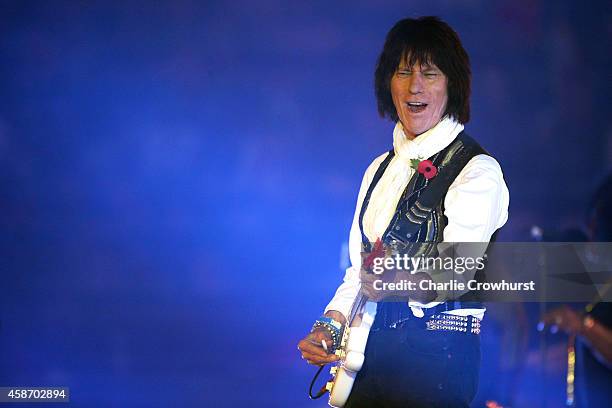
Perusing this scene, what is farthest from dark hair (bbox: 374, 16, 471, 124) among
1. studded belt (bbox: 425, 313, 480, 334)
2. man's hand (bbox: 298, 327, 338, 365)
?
man's hand (bbox: 298, 327, 338, 365)

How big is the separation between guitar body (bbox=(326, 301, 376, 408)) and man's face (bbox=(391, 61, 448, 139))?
1.63ft

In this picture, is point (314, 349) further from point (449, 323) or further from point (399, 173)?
point (399, 173)

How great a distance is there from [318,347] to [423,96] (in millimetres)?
709

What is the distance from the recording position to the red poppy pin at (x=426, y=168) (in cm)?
220

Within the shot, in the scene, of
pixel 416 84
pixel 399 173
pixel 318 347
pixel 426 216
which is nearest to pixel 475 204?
pixel 426 216

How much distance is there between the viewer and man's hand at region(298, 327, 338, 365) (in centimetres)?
225

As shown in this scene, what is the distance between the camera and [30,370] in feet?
11.3

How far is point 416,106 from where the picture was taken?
7.61 feet

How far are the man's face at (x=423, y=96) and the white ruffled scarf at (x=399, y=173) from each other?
0.03m

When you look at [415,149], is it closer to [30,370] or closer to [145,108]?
[145,108]

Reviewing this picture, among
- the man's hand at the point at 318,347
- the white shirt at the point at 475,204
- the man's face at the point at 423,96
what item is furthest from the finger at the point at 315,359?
the man's face at the point at 423,96

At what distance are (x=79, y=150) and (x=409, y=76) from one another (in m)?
1.60

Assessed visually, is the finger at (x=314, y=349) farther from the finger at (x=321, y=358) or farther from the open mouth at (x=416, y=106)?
the open mouth at (x=416, y=106)

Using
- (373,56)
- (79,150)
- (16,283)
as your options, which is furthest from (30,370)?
(373,56)
